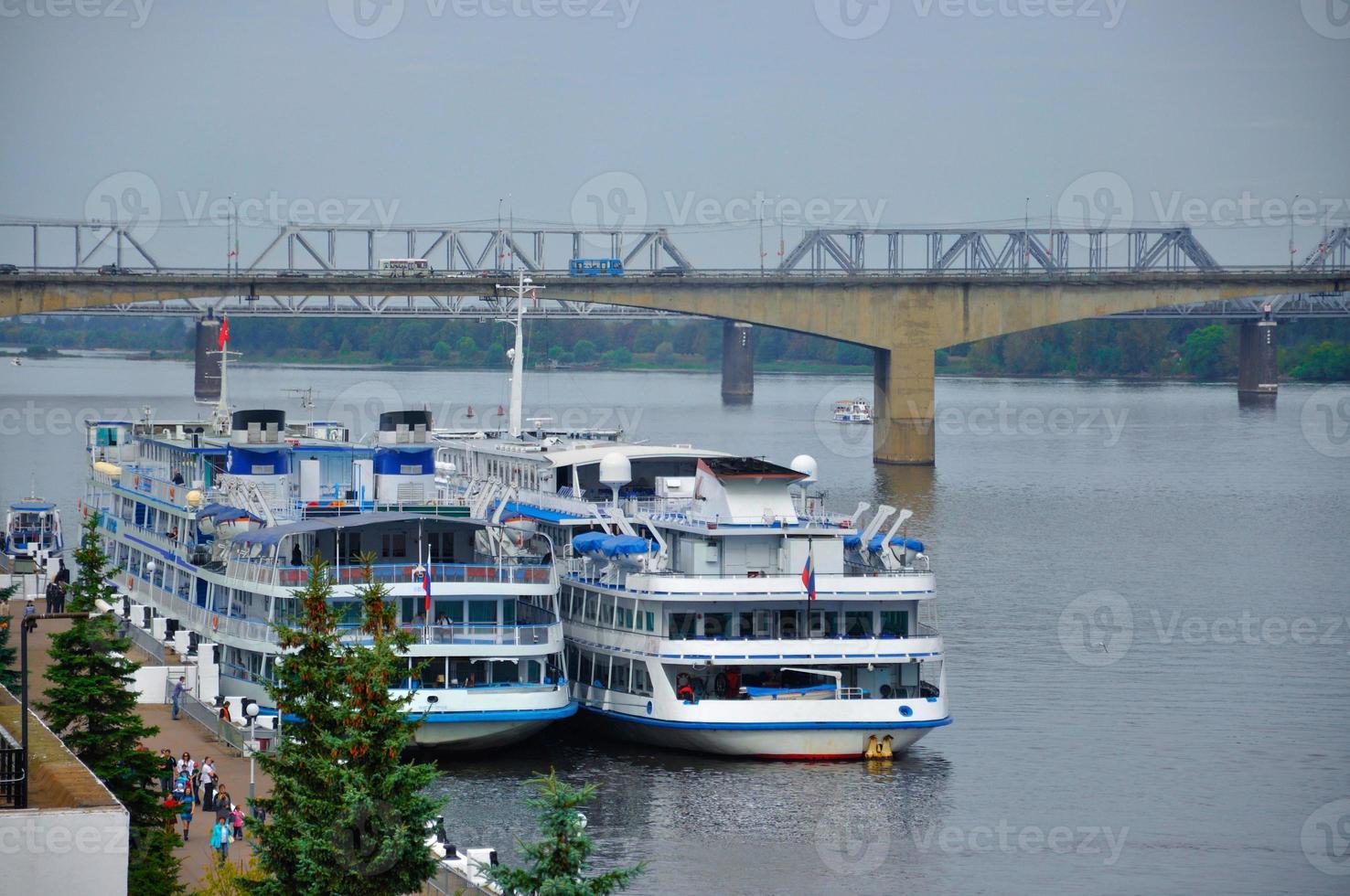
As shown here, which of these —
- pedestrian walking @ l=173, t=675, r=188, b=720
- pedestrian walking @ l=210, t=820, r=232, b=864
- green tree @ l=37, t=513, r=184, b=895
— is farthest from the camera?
pedestrian walking @ l=173, t=675, r=188, b=720

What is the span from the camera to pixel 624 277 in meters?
121

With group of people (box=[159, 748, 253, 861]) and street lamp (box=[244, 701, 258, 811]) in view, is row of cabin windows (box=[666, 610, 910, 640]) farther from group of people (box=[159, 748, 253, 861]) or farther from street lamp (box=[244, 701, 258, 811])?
group of people (box=[159, 748, 253, 861])

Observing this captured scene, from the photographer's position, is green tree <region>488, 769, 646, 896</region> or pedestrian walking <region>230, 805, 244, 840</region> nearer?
green tree <region>488, 769, 646, 896</region>

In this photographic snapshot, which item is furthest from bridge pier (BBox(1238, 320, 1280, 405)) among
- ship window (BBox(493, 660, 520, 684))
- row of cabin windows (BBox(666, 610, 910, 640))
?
ship window (BBox(493, 660, 520, 684))

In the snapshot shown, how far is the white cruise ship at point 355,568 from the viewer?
41188mm

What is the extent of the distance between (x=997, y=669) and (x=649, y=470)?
9.82m

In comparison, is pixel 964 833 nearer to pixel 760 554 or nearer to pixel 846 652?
pixel 846 652

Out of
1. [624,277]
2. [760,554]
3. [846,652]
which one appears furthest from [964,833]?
[624,277]

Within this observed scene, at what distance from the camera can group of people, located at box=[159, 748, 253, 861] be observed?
102 feet

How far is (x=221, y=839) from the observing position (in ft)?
101

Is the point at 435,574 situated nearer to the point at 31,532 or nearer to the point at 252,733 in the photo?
the point at 252,733

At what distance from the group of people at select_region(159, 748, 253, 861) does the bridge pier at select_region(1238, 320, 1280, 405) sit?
537ft

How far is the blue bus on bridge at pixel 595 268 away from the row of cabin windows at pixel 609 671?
7868cm

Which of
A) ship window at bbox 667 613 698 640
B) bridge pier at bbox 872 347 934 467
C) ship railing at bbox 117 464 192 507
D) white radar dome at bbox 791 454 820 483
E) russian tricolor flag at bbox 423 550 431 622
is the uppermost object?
bridge pier at bbox 872 347 934 467
